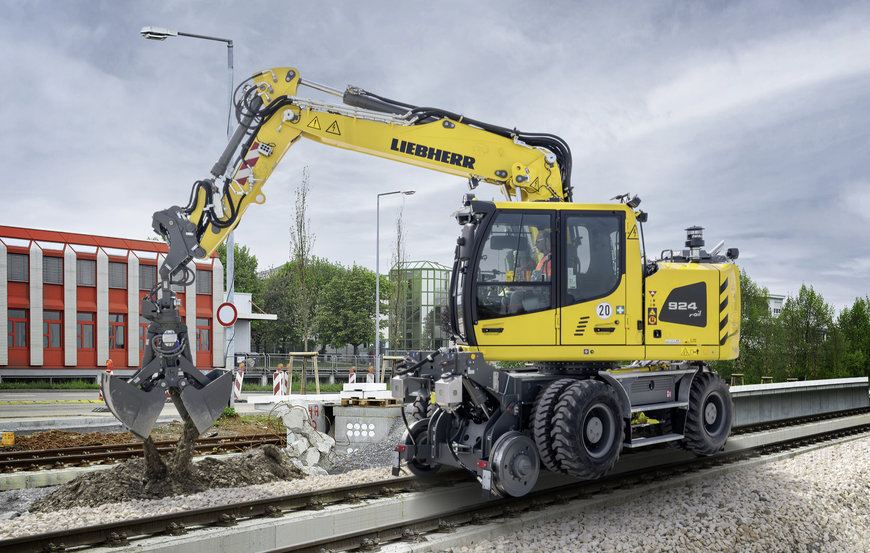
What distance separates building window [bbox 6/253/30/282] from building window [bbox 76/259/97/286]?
2.11m

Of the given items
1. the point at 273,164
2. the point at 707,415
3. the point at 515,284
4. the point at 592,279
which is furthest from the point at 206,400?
the point at 707,415

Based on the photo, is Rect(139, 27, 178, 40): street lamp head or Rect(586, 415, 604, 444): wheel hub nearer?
Rect(586, 415, 604, 444): wheel hub

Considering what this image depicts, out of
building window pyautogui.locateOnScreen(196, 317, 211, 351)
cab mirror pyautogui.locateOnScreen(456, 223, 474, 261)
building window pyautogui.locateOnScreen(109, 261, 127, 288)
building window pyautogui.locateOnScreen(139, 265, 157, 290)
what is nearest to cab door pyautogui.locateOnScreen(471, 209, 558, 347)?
cab mirror pyautogui.locateOnScreen(456, 223, 474, 261)

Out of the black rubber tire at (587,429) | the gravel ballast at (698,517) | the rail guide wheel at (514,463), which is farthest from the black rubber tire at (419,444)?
the black rubber tire at (587,429)

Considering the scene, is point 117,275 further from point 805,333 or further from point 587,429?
point 805,333

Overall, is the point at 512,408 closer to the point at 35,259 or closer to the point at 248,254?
the point at 35,259

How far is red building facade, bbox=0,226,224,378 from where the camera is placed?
29844 mm

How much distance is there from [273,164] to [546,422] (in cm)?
489

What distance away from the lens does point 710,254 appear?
8.81 meters

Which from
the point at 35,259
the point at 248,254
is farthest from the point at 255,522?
the point at 248,254

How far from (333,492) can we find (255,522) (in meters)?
1.03

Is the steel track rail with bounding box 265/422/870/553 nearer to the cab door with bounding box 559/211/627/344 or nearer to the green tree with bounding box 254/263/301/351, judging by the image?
the cab door with bounding box 559/211/627/344

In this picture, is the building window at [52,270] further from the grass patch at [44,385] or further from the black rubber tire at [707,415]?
the black rubber tire at [707,415]

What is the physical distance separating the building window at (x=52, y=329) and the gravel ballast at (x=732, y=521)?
30.7 metres
